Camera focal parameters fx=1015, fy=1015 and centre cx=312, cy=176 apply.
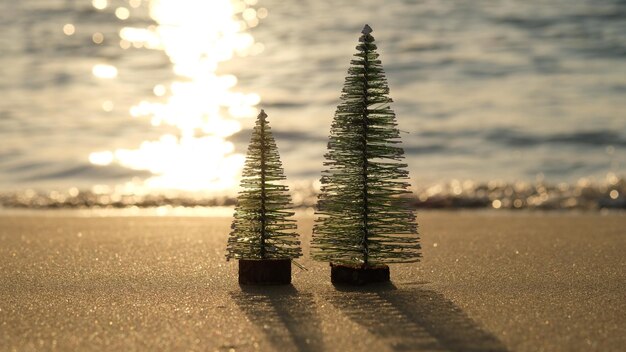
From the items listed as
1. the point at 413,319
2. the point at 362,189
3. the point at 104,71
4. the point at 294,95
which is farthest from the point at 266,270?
the point at 104,71

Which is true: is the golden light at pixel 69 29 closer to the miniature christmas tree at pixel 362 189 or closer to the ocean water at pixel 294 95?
the ocean water at pixel 294 95

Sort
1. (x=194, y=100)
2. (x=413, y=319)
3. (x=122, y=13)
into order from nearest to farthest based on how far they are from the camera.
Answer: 1. (x=413, y=319)
2. (x=194, y=100)
3. (x=122, y=13)

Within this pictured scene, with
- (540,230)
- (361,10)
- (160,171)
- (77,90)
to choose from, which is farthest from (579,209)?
(361,10)

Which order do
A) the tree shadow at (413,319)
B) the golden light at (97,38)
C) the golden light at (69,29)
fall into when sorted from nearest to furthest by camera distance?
the tree shadow at (413,319) < the golden light at (97,38) < the golden light at (69,29)

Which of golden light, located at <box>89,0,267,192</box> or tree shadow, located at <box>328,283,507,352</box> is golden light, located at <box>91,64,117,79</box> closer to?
golden light, located at <box>89,0,267,192</box>

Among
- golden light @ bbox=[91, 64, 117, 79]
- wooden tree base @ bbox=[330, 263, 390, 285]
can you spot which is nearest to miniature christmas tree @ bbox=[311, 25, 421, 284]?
wooden tree base @ bbox=[330, 263, 390, 285]

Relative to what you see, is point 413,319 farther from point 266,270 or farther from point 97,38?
point 97,38

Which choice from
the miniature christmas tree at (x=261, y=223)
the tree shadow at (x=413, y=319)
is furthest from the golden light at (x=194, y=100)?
the tree shadow at (x=413, y=319)
